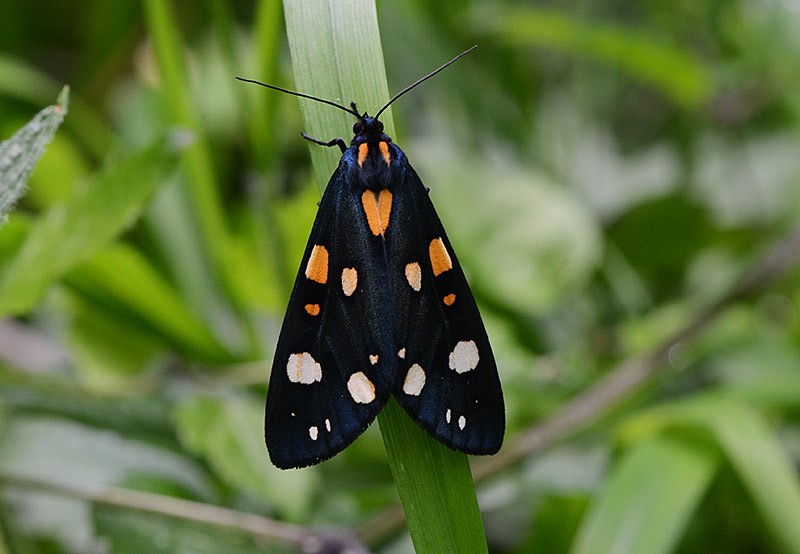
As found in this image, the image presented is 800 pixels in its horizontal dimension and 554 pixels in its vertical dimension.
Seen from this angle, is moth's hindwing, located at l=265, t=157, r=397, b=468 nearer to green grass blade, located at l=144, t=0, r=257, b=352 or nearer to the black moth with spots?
the black moth with spots

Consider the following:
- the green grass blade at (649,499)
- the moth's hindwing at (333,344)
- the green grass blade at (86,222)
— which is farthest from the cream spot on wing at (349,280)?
the green grass blade at (649,499)

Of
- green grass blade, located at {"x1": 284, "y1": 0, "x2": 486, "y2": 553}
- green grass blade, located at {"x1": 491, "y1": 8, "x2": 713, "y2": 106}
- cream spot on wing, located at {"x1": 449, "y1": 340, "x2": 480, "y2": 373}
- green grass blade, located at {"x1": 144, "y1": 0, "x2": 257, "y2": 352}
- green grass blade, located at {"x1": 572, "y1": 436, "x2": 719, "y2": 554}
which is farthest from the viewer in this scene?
green grass blade, located at {"x1": 491, "y1": 8, "x2": 713, "y2": 106}

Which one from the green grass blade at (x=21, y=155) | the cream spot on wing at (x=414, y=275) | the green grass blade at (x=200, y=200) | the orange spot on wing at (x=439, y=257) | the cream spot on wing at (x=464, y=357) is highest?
the green grass blade at (x=200, y=200)

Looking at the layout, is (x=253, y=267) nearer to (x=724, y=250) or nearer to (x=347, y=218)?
(x=347, y=218)

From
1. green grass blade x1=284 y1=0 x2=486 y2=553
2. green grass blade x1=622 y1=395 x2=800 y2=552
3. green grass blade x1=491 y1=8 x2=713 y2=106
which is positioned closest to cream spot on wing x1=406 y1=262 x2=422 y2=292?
green grass blade x1=284 y1=0 x2=486 y2=553

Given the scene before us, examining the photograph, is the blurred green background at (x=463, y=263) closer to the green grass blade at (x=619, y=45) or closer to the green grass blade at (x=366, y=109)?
the green grass blade at (x=619, y=45)

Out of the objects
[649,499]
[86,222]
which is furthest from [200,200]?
[649,499]
